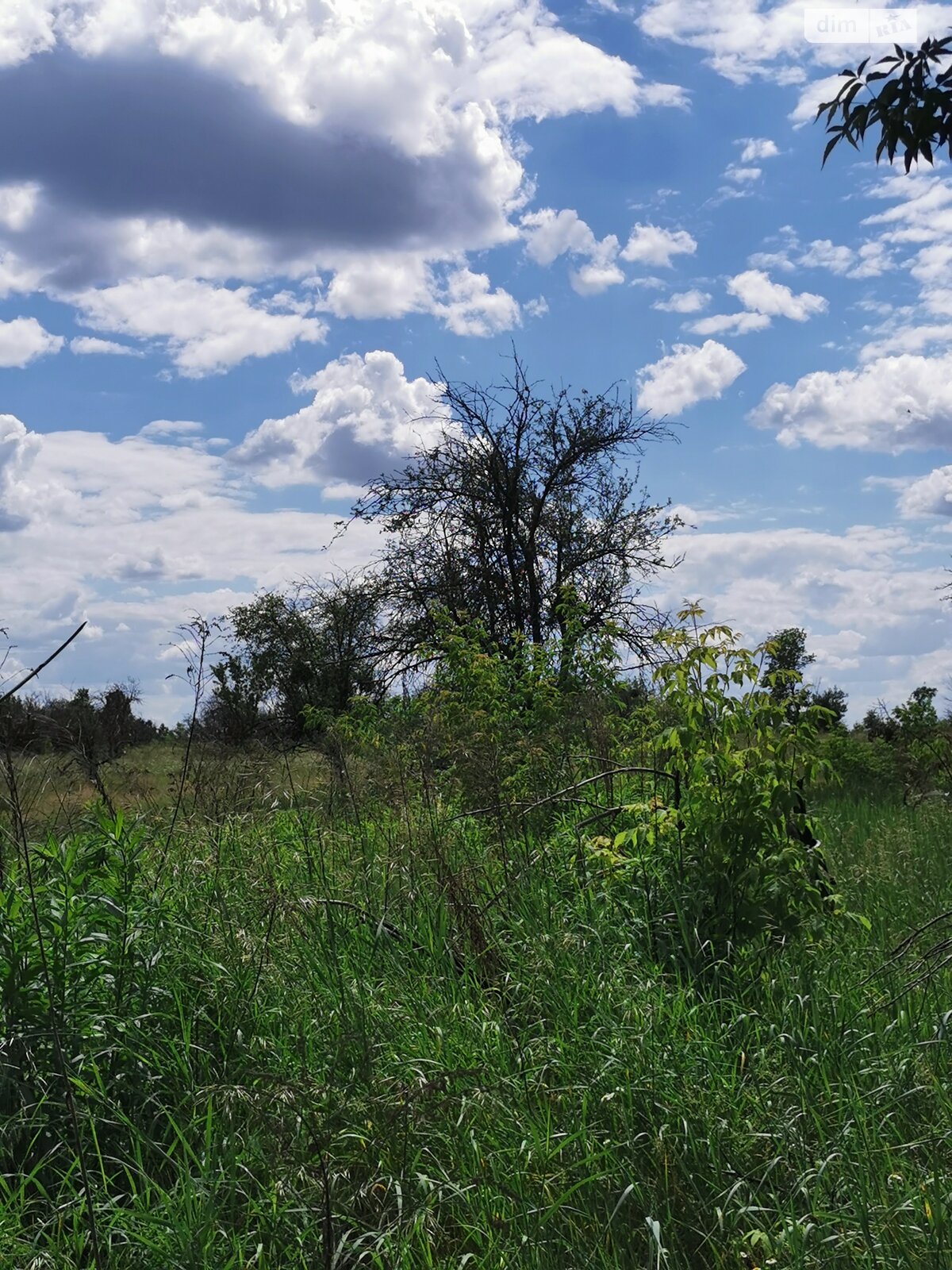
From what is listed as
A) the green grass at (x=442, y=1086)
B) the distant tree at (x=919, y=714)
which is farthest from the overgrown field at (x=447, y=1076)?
the distant tree at (x=919, y=714)

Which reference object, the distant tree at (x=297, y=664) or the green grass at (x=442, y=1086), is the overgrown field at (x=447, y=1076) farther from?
the distant tree at (x=297, y=664)

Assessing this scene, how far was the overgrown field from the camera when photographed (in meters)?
2.88

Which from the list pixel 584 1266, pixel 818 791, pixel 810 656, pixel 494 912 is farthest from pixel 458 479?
pixel 810 656

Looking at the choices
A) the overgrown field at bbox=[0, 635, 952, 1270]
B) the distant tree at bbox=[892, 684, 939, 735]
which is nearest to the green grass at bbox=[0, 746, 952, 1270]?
the overgrown field at bbox=[0, 635, 952, 1270]

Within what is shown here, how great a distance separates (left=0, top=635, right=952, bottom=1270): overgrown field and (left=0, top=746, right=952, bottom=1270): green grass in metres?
0.01

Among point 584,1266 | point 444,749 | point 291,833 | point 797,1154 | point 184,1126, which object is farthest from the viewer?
point 444,749

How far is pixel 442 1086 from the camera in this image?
105 inches

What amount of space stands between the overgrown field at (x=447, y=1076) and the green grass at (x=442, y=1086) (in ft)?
0.05

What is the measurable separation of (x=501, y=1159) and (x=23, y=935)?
6.28 ft

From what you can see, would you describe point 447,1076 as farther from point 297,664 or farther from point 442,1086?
point 297,664

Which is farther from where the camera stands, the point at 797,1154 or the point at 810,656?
the point at 810,656

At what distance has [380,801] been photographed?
6734 millimetres

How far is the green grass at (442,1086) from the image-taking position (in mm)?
2875

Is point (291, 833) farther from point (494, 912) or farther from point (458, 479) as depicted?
point (458, 479)
